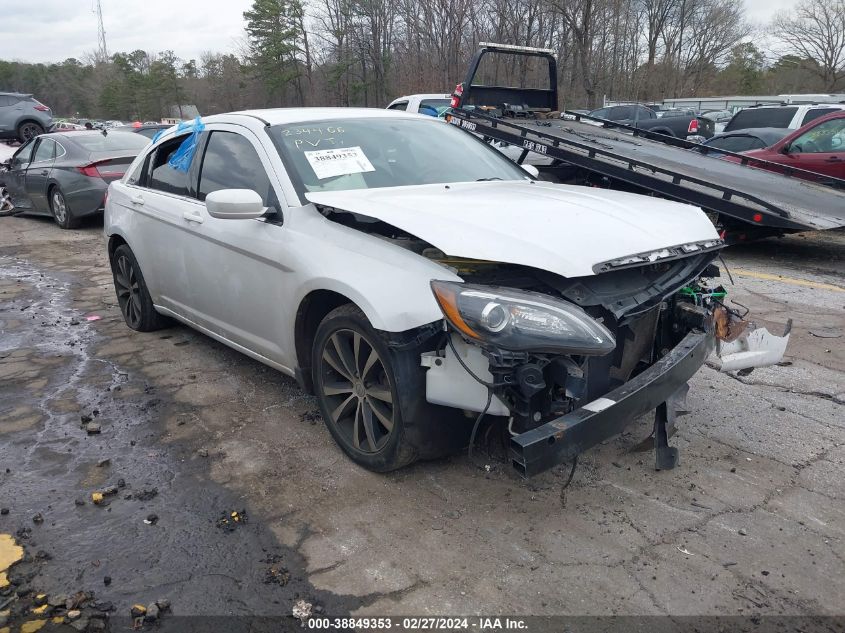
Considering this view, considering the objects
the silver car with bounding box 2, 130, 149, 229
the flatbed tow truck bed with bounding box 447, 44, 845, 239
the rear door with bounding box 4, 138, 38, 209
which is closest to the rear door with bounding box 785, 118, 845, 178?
the flatbed tow truck bed with bounding box 447, 44, 845, 239

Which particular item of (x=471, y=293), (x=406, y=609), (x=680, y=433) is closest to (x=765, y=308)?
(x=680, y=433)

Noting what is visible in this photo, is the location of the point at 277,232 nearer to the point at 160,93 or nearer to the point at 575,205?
the point at 575,205

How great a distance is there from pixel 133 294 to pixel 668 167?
5.73 metres

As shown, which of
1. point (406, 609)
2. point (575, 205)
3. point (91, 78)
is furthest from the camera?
point (91, 78)

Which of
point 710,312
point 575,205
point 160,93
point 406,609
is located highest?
point 160,93

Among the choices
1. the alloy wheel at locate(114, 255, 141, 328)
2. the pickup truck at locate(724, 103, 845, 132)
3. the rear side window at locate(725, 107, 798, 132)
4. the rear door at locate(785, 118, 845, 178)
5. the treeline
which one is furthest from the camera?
the treeline

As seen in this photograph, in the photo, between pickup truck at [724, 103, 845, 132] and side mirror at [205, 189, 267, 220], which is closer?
side mirror at [205, 189, 267, 220]

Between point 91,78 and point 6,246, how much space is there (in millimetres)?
73747

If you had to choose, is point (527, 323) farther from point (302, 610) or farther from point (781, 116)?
point (781, 116)

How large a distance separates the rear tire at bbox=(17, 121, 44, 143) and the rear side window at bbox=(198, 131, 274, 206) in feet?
74.3

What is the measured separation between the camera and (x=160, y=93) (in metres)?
65.6

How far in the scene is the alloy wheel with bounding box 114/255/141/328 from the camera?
17.7ft

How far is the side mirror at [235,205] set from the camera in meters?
3.37

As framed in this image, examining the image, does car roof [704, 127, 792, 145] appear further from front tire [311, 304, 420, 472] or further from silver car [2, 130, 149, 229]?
front tire [311, 304, 420, 472]
